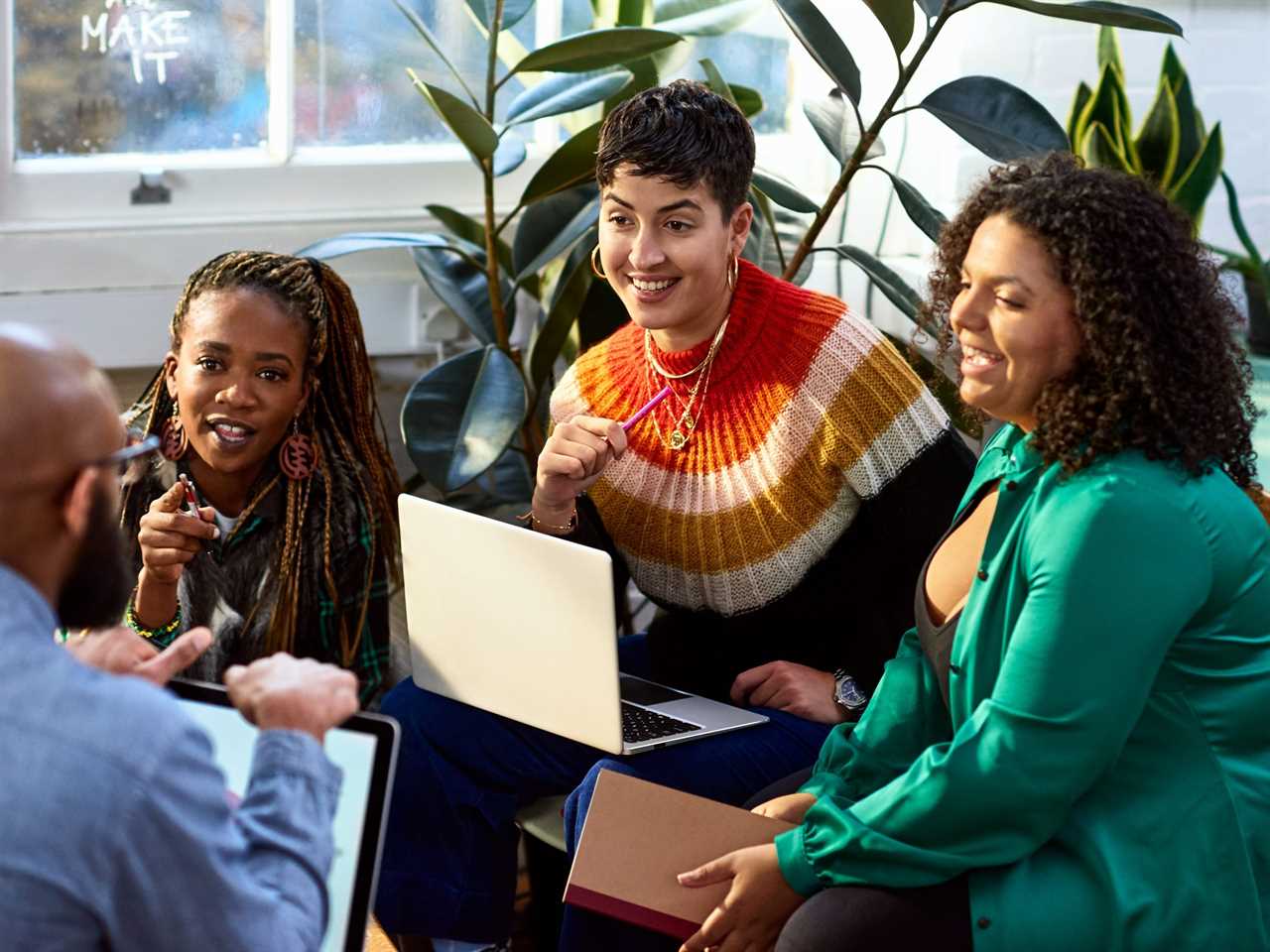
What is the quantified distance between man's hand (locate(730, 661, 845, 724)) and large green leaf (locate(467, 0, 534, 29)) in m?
1.07

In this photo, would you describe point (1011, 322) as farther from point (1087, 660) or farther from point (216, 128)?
point (216, 128)

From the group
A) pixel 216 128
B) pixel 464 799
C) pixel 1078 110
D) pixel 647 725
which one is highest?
pixel 1078 110

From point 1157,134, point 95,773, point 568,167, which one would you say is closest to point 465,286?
point 568,167

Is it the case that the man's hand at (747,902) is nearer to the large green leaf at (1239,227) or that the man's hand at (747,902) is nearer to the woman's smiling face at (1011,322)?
the woman's smiling face at (1011,322)

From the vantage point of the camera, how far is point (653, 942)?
170 centimetres

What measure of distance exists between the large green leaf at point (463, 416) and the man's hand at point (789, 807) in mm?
798

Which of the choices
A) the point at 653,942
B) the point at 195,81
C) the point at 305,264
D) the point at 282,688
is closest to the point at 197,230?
the point at 195,81

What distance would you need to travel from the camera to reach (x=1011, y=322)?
144 centimetres

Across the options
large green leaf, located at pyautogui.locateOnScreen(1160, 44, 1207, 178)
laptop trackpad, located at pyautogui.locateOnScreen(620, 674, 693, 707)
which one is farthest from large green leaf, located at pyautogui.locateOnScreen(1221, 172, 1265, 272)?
laptop trackpad, located at pyautogui.locateOnScreen(620, 674, 693, 707)

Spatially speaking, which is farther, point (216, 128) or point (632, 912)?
point (216, 128)

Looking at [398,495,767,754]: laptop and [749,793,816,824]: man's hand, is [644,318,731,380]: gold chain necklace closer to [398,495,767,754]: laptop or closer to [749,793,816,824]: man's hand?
[398,495,767,754]: laptop

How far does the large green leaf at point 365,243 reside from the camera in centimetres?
234

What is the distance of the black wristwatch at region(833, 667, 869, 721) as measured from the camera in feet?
6.14

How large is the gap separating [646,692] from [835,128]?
0.95 m
